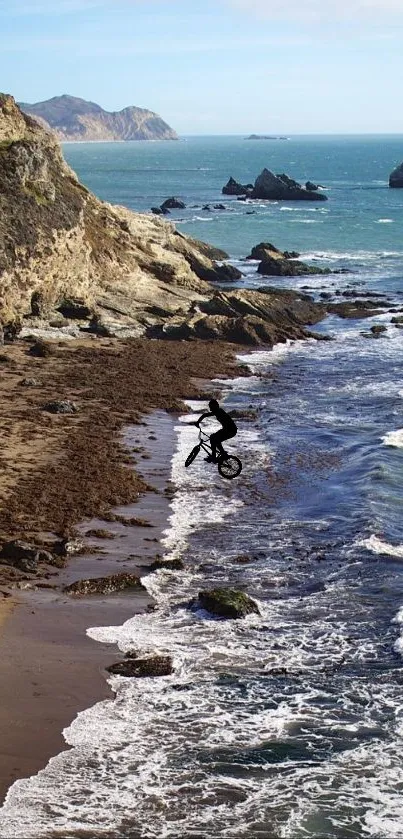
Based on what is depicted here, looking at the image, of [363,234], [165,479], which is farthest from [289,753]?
[363,234]

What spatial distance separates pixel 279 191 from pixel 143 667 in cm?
13229

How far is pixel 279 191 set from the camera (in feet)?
486

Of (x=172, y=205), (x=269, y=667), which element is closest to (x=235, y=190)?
(x=172, y=205)

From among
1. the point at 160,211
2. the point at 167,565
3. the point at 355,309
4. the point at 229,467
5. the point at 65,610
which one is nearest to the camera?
the point at 229,467

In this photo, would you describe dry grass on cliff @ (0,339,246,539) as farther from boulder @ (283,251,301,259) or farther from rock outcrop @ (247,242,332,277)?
boulder @ (283,251,301,259)

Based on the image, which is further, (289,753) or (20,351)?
(20,351)

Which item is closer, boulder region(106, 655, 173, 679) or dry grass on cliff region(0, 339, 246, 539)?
boulder region(106, 655, 173, 679)

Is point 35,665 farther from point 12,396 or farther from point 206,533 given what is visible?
point 12,396

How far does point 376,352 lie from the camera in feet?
187

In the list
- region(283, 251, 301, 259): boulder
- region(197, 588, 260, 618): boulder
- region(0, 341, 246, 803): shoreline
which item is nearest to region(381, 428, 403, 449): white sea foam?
region(0, 341, 246, 803): shoreline

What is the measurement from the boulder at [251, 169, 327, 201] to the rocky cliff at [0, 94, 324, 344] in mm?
82193

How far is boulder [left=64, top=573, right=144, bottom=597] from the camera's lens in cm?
2535

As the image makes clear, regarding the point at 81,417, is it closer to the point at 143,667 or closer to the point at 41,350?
the point at 41,350

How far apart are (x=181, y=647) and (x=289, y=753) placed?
4.61 metres
